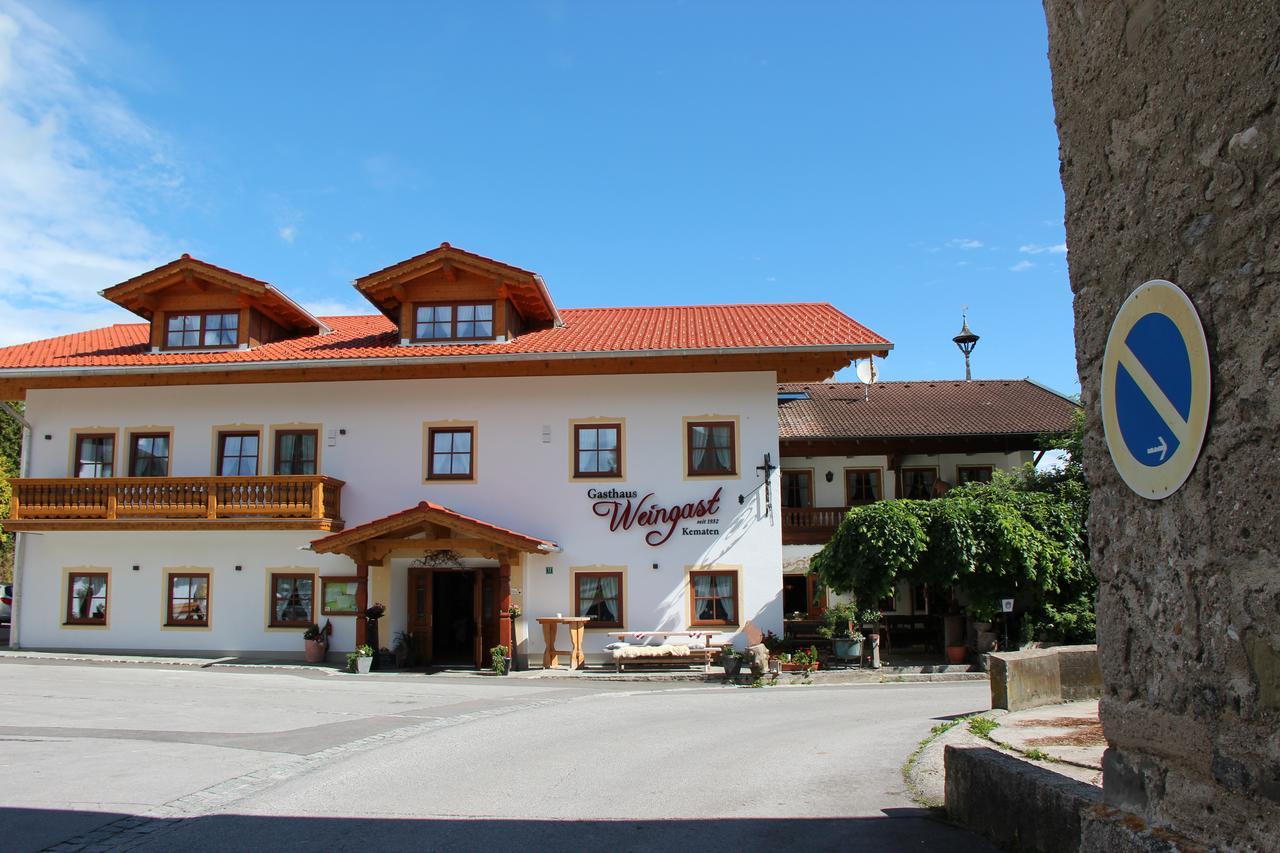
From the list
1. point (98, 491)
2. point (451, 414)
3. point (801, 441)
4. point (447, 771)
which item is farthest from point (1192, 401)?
point (801, 441)

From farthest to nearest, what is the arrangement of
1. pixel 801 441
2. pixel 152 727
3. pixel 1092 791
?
pixel 801 441 < pixel 152 727 < pixel 1092 791

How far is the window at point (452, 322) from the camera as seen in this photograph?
2338cm

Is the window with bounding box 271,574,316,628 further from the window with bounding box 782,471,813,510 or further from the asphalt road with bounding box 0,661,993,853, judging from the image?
the window with bounding box 782,471,813,510

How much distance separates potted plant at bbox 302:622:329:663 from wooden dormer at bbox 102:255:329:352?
7.38 metres

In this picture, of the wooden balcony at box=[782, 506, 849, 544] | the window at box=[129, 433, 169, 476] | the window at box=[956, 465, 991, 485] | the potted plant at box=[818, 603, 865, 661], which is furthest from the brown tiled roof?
the window at box=[129, 433, 169, 476]

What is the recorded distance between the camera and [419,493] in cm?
2234

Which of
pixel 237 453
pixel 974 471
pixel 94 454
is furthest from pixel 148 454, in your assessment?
pixel 974 471

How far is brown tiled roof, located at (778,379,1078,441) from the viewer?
29.0 meters

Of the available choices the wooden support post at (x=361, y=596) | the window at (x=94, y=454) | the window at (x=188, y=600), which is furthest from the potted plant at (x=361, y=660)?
the window at (x=94, y=454)

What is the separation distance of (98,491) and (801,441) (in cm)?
1842

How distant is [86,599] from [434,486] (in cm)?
882

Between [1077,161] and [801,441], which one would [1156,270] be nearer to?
[1077,161]

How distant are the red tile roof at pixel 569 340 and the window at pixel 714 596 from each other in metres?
5.07

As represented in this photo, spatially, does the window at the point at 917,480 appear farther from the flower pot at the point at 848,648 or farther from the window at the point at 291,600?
the window at the point at 291,600
